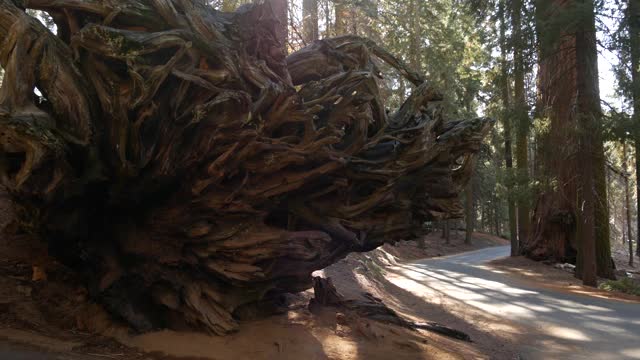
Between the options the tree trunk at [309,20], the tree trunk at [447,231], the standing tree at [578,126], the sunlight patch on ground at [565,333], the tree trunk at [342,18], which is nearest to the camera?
the sunlight patch on ground at [565,333]

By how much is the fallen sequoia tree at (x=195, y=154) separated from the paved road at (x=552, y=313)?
410 centimetres

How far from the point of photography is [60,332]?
263 inches

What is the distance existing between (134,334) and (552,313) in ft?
33.2

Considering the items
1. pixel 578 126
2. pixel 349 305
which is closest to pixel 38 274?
pixel 349 305

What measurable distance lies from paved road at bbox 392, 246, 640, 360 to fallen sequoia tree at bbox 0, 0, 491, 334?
13.4 ft

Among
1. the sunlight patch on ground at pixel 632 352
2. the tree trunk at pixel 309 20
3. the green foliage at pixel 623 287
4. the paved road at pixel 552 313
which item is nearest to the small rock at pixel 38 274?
the paved road at pixel 552 313

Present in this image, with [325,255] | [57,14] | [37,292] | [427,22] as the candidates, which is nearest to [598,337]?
[325,255]

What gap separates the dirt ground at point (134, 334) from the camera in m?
6.36

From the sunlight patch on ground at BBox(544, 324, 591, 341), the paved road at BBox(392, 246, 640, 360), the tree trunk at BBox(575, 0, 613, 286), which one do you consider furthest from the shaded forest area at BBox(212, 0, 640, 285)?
the sunlight patch on ground at BBox(544, 324, 591, 341)

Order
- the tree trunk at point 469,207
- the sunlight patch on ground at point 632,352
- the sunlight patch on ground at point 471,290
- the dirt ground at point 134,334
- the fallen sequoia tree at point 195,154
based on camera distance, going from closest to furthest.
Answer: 1. the fallen sequoia tree at point 195,154
2. the dirt ground at point 134,334
3. the sunlight patch on ground at point 632,352
4. the sunlight patch on ground at point 471,290
5. the tree trunk at point 469,207

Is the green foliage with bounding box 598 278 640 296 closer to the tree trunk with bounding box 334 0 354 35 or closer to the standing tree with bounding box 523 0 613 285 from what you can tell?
the standing tree with bounding box 523 0 613 285

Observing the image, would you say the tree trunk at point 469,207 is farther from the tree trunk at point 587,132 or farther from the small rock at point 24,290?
the small rock at point 24,290

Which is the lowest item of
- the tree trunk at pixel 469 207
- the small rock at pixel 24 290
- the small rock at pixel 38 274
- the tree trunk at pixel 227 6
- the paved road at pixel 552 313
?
the paved road at pixel 552 313

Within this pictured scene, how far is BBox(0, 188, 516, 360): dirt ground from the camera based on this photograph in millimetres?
6359
